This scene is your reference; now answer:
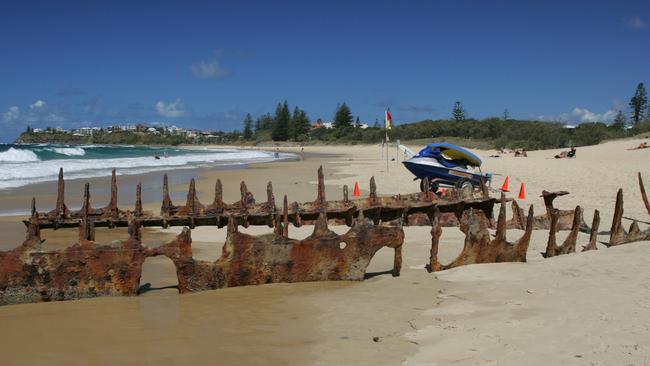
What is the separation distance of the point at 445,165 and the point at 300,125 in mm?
114269

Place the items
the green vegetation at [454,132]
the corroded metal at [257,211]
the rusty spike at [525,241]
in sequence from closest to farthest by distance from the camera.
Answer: the rusty spike at [525,241]
the corroded metal at [257,211]
the green vegetation at [454,132]

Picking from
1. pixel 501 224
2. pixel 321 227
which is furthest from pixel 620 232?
pixel 321 227

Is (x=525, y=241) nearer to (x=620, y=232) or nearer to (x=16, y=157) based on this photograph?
(x=620, y=232)

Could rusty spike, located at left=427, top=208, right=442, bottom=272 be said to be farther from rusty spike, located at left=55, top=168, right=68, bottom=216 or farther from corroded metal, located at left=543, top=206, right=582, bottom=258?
rusty spike, located at left=55, top=168, right=68, bottom=216

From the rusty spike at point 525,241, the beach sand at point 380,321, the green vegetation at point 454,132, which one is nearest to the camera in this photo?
the beach sand at point 380,321

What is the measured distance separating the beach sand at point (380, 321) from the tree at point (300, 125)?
4711 inches

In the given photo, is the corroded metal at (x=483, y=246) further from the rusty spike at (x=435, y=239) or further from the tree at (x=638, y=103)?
the tree at (x=638, y=103)

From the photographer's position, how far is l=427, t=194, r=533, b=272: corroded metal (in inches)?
277

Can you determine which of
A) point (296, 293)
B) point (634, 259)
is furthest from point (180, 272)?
point (634, 259)

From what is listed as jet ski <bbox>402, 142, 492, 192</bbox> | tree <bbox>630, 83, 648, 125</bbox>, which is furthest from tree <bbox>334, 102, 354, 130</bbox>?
jet ski <bbox>402, 142, 492, 192</bbox>

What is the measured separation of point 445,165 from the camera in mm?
15391

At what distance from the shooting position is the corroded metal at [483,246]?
7039 millimetres

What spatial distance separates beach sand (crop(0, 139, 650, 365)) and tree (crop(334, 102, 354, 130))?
4611 inches

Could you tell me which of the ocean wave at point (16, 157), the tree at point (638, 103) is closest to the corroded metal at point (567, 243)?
the ocean wave at point (16, 157)
